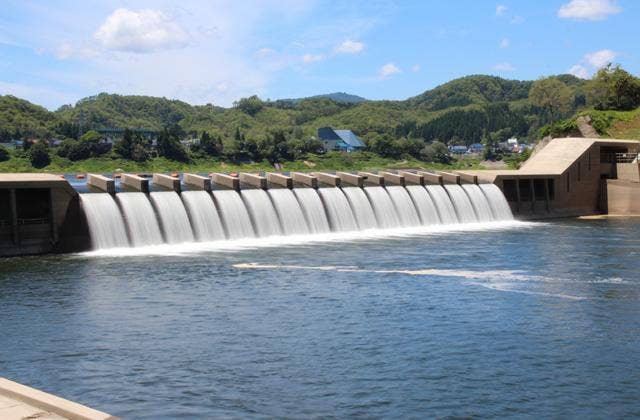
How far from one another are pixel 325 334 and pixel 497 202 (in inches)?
1981

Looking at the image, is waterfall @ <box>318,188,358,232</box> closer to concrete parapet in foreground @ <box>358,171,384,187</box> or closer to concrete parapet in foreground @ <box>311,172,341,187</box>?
concrete parapet in foreground @ <box>311,172,341,187</box>

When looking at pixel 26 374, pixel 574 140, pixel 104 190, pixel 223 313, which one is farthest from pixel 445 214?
pixel 26 374

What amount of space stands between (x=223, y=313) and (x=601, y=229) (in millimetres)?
44873

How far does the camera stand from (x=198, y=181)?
5788 cm

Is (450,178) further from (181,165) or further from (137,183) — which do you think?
(181,165)

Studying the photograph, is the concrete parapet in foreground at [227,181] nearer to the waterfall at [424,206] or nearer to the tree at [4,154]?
the waterfall at [424,206]

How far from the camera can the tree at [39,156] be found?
159125 millimetres

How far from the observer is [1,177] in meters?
48.3

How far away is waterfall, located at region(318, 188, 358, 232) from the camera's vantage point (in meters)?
61.9

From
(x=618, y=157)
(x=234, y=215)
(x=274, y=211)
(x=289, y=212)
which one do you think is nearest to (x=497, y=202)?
(x=618, y=157)

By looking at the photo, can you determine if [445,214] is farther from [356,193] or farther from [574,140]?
[574,140]

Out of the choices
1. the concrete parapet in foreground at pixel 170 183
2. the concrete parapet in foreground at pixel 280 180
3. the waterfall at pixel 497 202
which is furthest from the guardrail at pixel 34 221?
the waterfall at pixel 497 202

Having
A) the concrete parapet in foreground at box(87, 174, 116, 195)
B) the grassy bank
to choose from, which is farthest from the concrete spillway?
the grassy bank

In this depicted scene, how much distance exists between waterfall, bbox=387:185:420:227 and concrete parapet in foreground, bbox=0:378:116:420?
51.5 metres
